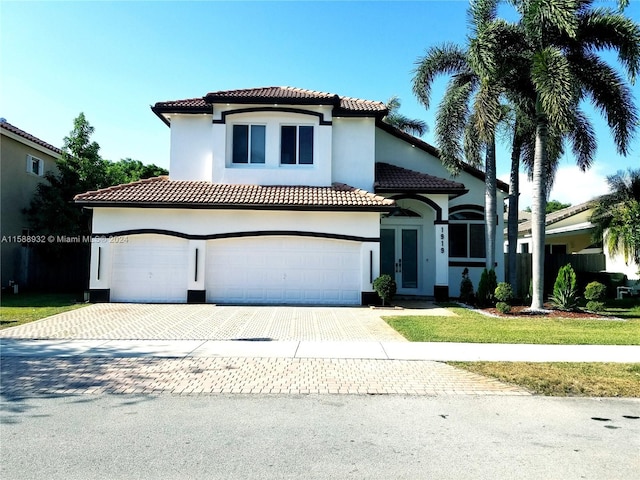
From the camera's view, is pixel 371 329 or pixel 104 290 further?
pixel 104 290

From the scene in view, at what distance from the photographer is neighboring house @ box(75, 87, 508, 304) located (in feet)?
51.8

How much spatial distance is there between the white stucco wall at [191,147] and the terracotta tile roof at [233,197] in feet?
3.09

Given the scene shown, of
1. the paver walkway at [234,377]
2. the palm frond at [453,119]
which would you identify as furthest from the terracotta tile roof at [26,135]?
the palm frond at [453,119]

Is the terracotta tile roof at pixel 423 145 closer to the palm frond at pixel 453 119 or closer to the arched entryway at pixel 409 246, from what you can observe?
the palm frond at pixel 453 119

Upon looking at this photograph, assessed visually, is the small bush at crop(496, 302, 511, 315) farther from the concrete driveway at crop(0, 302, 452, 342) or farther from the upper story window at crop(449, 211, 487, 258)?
the upper story window at crop(449, 211, 487, 258)

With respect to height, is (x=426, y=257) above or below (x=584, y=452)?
above

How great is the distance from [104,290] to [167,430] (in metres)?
12.1

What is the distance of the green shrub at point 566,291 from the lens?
14.2 meters

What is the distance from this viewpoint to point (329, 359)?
8.10 metres

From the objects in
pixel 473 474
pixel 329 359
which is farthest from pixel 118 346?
pixel 473 474

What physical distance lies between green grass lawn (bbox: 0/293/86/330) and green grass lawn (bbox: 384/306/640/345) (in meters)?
9.55

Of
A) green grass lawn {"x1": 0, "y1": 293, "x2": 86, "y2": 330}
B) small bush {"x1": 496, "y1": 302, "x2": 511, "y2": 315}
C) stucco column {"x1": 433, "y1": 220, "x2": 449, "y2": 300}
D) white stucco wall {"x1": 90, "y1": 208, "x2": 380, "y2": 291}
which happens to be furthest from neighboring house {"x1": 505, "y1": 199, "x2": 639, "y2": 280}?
green grass lawn {"x1": 0, "y1": 293, "x2": 86, "y2": 330}

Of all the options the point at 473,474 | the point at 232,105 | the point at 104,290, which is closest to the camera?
the point at 473,474

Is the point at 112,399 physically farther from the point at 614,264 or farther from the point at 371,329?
the point at 614,264
